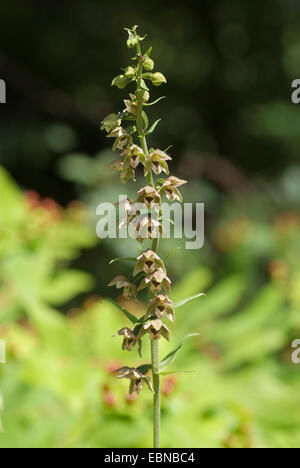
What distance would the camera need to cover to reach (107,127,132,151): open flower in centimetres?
56

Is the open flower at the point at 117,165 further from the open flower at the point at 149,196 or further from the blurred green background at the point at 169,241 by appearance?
the blurred green background at the point at 169,241

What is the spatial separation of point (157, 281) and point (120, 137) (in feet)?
0.51

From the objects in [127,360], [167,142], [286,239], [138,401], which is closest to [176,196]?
[138,401]

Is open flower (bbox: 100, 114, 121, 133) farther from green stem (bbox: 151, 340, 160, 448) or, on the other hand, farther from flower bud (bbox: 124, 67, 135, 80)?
green stem (bbox: 151, 340, 160, 448)

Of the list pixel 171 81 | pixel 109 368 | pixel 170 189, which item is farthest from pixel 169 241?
pixel 170 189

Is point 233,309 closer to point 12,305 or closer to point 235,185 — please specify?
point 235,185

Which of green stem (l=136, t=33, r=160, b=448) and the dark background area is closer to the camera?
green stem (l=136, t=33, r=160, b=448)

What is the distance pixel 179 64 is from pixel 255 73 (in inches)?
25.8

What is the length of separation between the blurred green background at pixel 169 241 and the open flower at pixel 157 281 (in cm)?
48

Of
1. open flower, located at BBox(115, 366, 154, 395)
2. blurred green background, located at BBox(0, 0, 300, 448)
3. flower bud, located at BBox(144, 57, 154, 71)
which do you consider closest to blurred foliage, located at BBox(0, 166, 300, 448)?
blurred green background, located at BBox(0, 0, 300, 448)

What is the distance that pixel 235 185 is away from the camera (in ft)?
13.0

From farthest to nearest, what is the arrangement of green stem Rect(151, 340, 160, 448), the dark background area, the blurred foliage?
the dark background area
the blurred foliage
green stem Rect(151, 340, 160, 448)

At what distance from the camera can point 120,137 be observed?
565 mm

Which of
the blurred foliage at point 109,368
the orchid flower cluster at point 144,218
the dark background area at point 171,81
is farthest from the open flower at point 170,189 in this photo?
the dark background area at point 171,81
